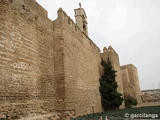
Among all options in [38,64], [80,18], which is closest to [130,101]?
[80,18]

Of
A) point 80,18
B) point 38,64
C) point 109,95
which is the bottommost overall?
point 109,95

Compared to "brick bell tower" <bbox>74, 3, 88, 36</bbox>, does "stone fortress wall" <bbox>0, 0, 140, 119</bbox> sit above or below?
below

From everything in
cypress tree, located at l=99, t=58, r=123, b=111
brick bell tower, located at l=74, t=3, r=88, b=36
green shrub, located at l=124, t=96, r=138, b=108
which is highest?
brick bell tower, located at l=74, t=3, r=88, b=36

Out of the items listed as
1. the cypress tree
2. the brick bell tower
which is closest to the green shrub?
the cypress tree

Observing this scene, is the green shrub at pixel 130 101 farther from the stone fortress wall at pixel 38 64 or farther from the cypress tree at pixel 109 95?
the stone fortress wall at pixel 38 64

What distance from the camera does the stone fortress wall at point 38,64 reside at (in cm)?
526

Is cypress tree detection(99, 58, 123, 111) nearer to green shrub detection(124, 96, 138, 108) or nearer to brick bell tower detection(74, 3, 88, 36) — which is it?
brick bell tower detection(74, 3, 88, 36)

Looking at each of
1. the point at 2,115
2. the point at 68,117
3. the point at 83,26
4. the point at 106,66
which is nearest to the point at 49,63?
the point at 68,117

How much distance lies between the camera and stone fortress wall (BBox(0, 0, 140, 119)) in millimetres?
5262

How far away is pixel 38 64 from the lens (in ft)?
22.2

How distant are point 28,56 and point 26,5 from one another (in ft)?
7.34

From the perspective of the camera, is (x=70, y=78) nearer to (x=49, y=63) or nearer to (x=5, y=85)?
(x=49, y=63)

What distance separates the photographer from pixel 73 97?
26.8 feet

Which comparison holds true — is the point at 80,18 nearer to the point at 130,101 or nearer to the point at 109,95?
the point at 109,95
